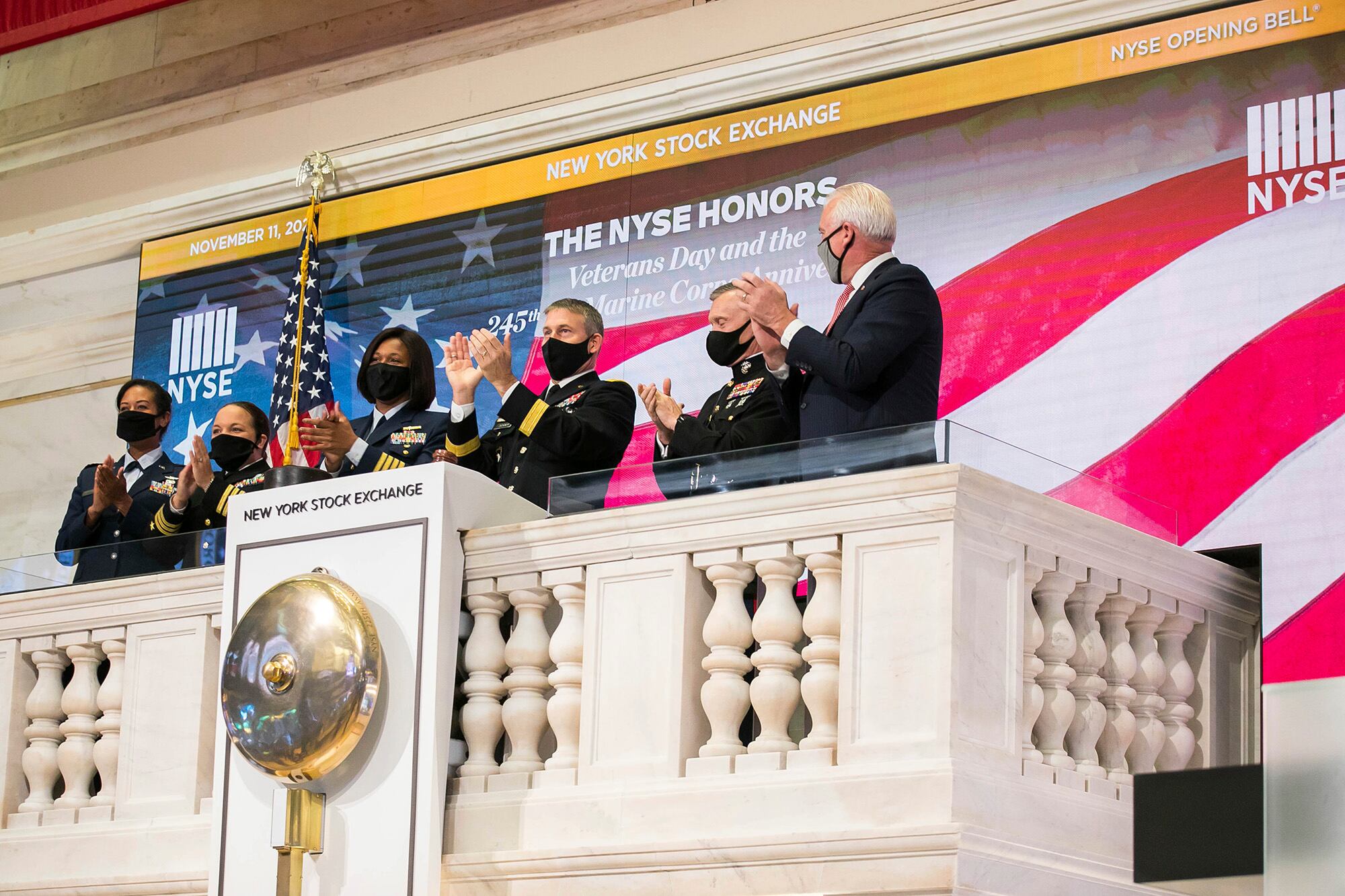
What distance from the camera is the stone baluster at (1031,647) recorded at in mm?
3738

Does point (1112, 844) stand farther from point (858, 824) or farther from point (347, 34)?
point (347, 34)

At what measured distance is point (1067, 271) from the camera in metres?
6.19

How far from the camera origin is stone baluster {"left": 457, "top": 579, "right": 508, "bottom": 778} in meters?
4.12

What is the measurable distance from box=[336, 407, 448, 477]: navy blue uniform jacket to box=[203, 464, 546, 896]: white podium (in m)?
1.03

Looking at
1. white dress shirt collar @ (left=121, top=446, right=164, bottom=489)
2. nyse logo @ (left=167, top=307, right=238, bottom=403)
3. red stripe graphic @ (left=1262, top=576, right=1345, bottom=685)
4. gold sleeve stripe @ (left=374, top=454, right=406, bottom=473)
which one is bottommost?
red stripe graphic @ (left=1262, top=576, right=1345, bottom=685)

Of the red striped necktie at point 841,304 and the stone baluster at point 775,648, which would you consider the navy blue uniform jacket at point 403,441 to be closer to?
the red striped necktie at point 841,304

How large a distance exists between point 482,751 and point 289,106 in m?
5.11

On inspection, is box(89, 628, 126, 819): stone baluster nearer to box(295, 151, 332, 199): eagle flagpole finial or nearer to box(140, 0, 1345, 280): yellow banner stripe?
box(140, 0, 1345, 280): yellow banner stripe

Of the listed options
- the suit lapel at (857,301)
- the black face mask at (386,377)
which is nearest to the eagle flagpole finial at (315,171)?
the black face mask at (386,377)

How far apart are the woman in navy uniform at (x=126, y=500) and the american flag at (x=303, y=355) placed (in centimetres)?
63

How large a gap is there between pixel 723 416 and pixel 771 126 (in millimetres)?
2210

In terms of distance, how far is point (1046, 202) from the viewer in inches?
248

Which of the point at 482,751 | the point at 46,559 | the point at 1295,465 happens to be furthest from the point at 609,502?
the point at 1295,465

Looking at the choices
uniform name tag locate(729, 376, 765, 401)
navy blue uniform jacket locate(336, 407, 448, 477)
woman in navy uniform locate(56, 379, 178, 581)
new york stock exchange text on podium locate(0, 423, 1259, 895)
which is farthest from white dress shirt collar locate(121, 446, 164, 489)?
uniform name tag locate(729, 376, 765, 401)
